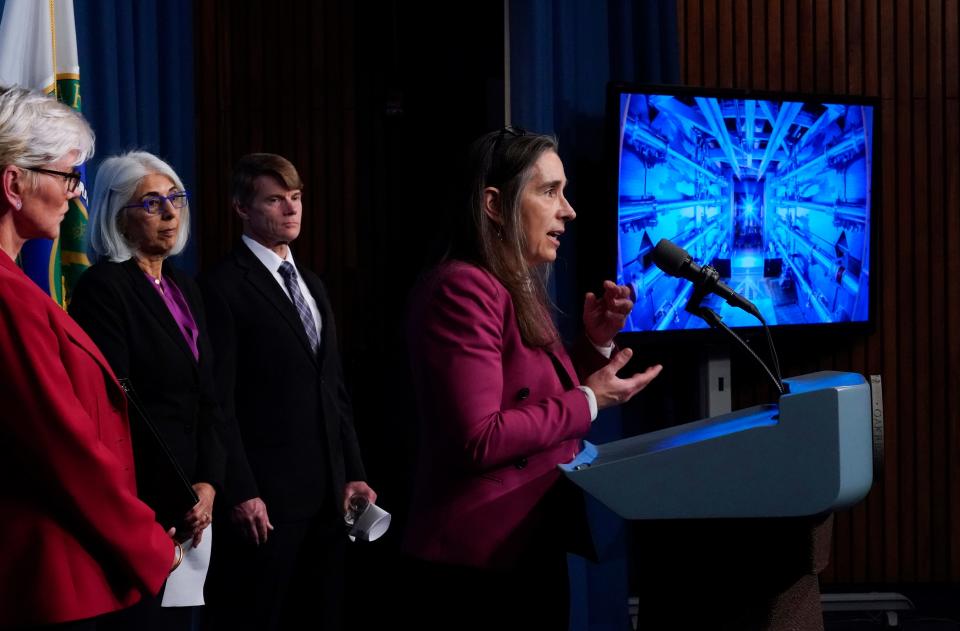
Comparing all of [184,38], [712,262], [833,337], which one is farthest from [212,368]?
[833,337]

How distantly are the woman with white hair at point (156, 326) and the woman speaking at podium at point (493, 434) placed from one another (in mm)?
688

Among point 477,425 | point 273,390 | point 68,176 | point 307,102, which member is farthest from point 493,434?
point 307,102

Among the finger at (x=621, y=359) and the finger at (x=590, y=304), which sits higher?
the finger at (x=590, y=304)

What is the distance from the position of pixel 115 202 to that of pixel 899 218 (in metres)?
3.04

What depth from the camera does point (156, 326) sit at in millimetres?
2258

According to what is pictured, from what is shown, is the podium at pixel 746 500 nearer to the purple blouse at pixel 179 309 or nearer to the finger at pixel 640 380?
the finger at pixel 640 380

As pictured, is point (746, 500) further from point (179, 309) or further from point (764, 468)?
point (179, 309)

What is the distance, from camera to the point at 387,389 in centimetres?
414

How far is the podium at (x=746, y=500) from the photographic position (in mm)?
1252

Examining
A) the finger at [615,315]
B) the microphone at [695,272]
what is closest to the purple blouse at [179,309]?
the finger at [615,315]

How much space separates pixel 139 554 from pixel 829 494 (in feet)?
3.03

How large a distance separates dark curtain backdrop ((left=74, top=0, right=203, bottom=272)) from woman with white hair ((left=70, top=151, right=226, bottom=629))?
56 cm

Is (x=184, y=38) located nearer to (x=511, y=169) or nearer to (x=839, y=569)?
(x=511, y=169)

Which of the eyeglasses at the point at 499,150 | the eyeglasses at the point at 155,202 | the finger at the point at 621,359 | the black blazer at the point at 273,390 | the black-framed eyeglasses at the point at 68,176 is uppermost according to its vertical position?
the eyeglasses at the point at 499,150
